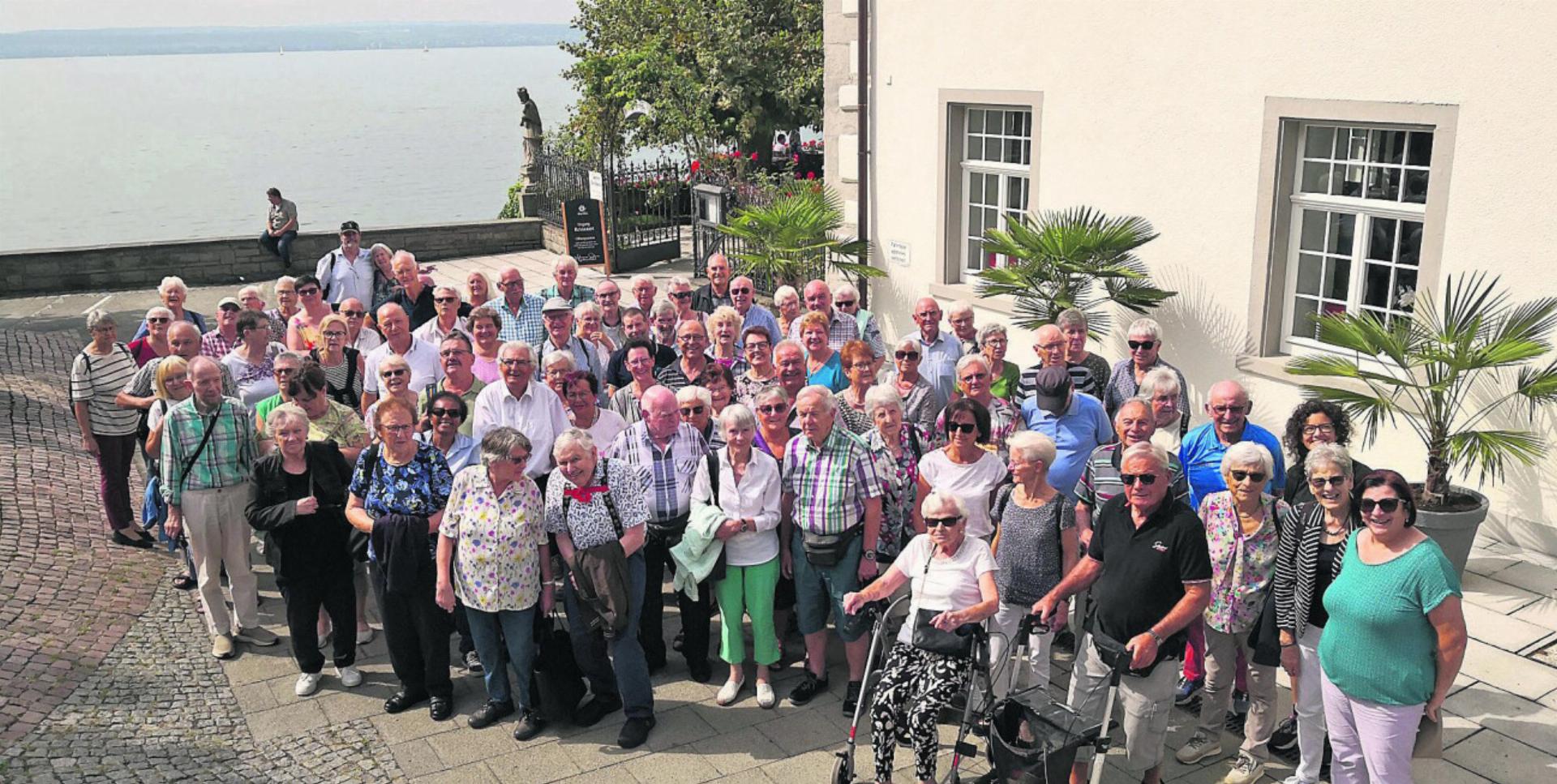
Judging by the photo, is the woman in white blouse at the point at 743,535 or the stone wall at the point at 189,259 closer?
the woman in white blouse at the point at 743,535

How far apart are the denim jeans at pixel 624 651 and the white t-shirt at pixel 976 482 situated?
1617 millimetres

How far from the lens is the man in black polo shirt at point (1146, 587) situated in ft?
17.2

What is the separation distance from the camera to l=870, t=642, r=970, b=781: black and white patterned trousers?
5.50 meters

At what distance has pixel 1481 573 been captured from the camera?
7.96 m

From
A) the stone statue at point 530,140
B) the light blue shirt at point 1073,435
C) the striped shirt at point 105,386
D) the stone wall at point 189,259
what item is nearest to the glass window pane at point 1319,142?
the light blue shirt at point 1073,435

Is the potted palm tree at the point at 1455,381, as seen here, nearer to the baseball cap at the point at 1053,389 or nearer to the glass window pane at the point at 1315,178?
the glass window pane at the point at 1315,178

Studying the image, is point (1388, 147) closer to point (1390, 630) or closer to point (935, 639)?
point (1390, 630)

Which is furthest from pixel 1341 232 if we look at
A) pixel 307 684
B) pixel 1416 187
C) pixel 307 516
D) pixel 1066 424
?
pixel 307 684

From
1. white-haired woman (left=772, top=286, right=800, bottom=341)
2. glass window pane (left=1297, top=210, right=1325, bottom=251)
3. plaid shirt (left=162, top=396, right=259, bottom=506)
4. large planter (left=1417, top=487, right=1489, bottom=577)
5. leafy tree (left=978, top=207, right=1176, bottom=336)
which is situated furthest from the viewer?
leafy tree (left=978, top=207, right=1176, bottom=336)

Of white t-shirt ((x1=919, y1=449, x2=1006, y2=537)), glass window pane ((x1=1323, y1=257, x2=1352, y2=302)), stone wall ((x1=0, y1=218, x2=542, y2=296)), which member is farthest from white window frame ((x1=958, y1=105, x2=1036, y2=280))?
stone wall ((x1=0, y1=218, x2=542, y2=296))

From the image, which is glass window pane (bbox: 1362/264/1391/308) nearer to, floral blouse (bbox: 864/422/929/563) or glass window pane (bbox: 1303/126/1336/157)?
glass window pane (bbox: 1303/126/1336/157)

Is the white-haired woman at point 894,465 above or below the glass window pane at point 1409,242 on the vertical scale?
below

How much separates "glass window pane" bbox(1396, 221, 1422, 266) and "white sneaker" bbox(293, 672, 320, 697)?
24.2ft

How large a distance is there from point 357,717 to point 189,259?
15.6 m
